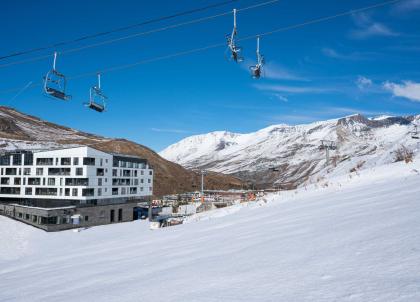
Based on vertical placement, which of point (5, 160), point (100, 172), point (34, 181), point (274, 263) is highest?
point (5, 160)

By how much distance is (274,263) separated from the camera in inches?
216

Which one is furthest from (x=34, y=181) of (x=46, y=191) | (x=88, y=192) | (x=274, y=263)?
(x=274, y=263)

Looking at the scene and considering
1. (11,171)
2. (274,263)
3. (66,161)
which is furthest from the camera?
(11,171)

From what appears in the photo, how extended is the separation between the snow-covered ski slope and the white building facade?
2759 inches

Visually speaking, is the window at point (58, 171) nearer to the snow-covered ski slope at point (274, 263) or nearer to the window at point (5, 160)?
the window at point (5, 160)

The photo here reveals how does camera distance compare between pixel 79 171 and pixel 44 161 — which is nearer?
pixel 79 171

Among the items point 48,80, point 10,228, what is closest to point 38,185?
point 10,228

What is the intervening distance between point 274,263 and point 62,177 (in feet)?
263

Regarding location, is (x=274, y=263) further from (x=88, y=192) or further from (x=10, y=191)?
(x=10, y=191)

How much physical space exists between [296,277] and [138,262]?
13.8ft

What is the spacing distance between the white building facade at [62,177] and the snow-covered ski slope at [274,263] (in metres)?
70.1

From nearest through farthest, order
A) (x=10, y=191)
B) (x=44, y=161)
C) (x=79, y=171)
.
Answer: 1. (x=79, y=171)
2. (x=44, y=161)
3. (x=10, y=191)

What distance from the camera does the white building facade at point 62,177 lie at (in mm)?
78000

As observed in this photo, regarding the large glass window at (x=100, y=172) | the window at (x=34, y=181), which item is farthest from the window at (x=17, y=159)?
the large glass window at (x=100, y=172)
